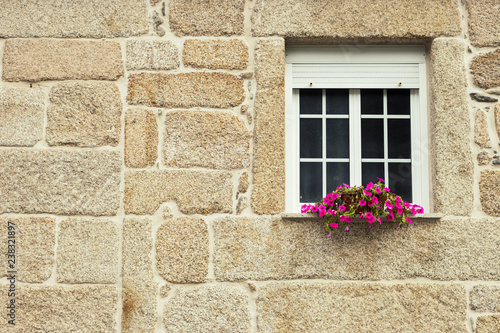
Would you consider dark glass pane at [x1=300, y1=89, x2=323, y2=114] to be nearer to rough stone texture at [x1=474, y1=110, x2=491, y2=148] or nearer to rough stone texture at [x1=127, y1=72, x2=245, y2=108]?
rough stone texture at [x1=127, y1=72, x2=245, y2=108]

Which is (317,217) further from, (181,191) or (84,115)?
(84,115)

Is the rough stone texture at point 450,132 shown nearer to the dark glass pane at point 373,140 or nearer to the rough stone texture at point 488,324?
the dark glass pane at point 373,140

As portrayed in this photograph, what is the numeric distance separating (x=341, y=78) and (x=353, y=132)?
15.1 inches

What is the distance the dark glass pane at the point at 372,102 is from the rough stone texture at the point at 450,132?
0.34 m

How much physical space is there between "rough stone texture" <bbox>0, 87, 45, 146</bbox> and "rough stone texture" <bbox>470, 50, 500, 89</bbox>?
2.91 m

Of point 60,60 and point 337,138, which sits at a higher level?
point 60,60

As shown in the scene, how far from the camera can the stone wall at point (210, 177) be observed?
3.28m

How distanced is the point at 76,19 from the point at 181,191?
4.56 ft

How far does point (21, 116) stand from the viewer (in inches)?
135

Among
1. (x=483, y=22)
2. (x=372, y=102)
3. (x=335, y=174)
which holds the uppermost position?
(x=483, y=22)

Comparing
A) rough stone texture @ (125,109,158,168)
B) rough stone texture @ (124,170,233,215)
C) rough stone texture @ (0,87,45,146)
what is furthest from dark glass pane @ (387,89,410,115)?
rough stone texture @ (0,87,45,146)

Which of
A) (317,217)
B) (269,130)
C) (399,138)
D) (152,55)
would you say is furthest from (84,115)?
(399,138)

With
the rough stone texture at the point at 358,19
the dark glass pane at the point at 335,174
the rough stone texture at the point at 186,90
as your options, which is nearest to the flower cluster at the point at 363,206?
the dark glass pane at the point at 335,174

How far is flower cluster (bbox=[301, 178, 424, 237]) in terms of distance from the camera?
10.4 feet
